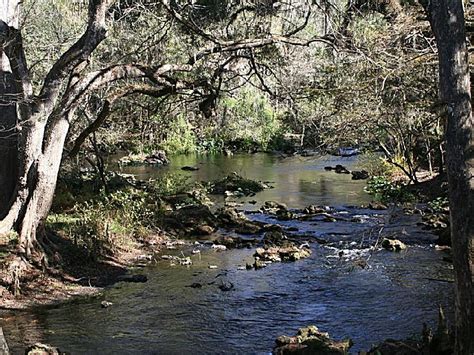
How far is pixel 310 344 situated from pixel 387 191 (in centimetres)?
1387

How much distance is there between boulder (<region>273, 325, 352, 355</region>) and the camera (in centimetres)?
749

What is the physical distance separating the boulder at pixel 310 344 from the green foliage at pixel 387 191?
34.9ft

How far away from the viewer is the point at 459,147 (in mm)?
5930

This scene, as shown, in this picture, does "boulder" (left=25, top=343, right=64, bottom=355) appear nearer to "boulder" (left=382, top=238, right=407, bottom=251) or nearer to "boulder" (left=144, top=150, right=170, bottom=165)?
"boulder" (left=382, top=238, right=407, bottom=251)

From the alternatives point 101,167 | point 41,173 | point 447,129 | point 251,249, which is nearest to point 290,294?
point 251,249

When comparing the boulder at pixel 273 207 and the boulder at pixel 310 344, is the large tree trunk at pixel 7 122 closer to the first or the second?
the boulder at pixel 310 344

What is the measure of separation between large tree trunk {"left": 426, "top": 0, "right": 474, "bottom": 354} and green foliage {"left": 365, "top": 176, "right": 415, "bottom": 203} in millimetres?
12624

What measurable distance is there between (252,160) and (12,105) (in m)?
23.5

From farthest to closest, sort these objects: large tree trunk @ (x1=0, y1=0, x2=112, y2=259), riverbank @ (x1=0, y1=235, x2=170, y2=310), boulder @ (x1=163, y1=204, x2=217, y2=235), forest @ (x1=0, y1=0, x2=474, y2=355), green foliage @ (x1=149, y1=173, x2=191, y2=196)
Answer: green foliage @ (x1=149, y1=173, x2=191, y2=196), boulder @ (x1=163, y1=204, x2=217, y2=235), large tree trunk @ (x1=0, y1=0, x2=112, y2=259), riverbank @ (x1=0, y1=235, x2=170, y2=310), forest @ (x1=0, y1=0, x2=474, y2=355)

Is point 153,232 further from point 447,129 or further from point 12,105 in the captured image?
point 447,129

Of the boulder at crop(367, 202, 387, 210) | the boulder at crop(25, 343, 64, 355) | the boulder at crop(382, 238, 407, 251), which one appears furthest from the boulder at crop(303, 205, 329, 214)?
the boulder at crop(25, 343, 64, 355)

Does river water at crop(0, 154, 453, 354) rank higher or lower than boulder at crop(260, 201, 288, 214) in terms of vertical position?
lower

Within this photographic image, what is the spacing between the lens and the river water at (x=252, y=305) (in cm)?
883

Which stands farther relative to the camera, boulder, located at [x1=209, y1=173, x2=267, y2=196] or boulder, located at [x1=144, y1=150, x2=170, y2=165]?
boulder, located at [x1=144, y1=150, x2=170, y2=165]
